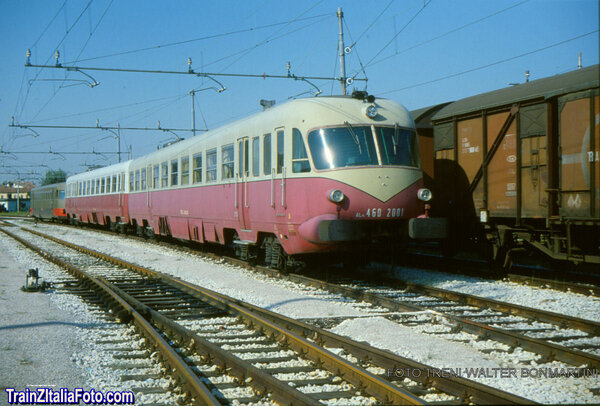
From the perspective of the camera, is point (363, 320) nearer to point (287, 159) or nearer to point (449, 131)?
point (287, 159)

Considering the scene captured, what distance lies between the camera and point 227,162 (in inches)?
515

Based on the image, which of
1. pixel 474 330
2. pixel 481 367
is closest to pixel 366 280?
pixel 474 330

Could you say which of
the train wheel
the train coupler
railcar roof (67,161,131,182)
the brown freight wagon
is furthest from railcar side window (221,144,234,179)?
railcar roof (67,161,131,182)

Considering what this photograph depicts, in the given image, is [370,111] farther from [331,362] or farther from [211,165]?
[331,362]

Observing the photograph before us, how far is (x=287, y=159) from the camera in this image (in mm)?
10328

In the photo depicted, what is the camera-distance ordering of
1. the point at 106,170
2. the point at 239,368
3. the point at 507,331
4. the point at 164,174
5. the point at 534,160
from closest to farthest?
1. the point at 239,368
2. the point at 507,331
3. the point at 534,160
4. the point at 164,174
5. the point at 106,170

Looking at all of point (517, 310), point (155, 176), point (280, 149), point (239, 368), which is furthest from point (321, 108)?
point (155, 176)

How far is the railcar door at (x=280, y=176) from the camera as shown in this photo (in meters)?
10.4


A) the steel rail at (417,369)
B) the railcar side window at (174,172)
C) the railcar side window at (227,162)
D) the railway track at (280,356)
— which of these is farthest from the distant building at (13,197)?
the steel rail at (417,369)

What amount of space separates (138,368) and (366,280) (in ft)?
19.7

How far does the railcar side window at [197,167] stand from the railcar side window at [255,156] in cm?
351

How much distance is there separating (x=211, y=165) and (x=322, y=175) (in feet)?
17.2

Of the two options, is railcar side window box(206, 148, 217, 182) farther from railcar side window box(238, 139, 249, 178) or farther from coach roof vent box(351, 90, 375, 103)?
coach roof vent box(351, 90, 375, 103)

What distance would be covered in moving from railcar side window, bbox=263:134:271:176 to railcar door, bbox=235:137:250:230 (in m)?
0.81
